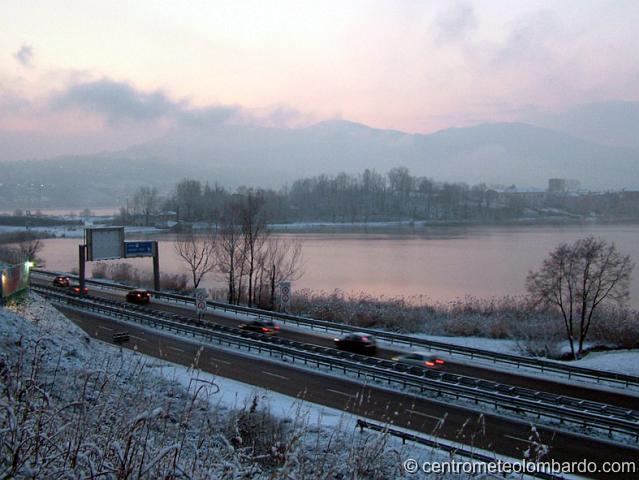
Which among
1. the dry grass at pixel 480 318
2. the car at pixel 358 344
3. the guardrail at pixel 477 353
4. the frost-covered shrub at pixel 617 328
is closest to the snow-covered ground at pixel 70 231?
the dry grass at pixel 480 318

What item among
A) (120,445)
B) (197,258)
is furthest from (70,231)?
(120,445)

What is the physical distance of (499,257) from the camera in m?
50.0

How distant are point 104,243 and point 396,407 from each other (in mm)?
26129

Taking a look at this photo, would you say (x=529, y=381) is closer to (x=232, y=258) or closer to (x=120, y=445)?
→ (x=120, y=445)

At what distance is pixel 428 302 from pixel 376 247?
1187 inches

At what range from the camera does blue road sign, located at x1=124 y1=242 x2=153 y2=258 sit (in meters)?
35.2

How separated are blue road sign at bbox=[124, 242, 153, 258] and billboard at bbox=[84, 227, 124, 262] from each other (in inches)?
27.0

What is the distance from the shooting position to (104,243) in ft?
111

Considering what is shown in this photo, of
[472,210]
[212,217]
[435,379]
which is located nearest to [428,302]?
[435,379]

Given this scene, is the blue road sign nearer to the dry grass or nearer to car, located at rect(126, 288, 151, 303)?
car, located at rect(126, 288, 151, 303)

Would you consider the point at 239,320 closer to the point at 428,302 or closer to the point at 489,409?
the point at 428,302

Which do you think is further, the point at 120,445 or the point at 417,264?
the point at 417,264

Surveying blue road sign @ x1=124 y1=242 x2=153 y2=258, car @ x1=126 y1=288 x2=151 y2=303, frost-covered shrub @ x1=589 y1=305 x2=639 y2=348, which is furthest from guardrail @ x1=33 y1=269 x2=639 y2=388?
blue road sign @ x1=124 y1=242 x2=153 y2=258

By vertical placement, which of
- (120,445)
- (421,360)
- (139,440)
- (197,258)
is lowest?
(421,360)
